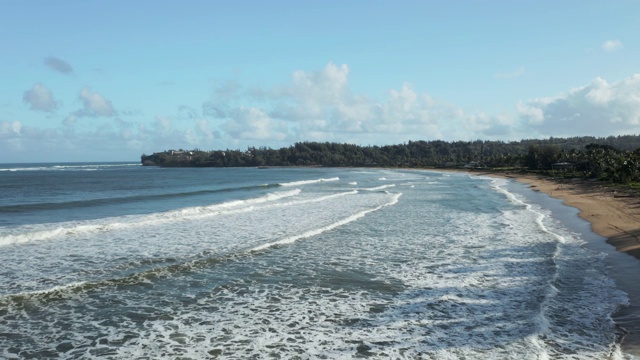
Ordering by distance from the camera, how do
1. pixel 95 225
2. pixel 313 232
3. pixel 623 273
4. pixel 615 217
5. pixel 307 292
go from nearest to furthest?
pixel 307 292 → pixel 623 273 → pixel 313 232 → pixel 95 225 → pixel 615 217

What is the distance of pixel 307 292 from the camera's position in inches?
431

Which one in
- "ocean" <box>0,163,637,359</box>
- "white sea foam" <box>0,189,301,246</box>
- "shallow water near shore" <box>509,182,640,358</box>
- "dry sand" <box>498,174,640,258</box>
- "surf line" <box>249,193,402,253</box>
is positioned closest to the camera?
"ocean" <box>0,163,637,359</box>

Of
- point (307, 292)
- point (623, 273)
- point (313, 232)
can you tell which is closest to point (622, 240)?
point (623, 273)

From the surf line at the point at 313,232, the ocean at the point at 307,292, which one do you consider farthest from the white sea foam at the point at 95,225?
the surf line at the point at 313,232

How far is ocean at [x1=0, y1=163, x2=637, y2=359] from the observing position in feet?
25.5

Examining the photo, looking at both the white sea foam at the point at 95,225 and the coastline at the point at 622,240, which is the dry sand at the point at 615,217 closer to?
the coastline at the point at 622,240

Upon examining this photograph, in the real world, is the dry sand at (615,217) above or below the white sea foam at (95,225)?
above

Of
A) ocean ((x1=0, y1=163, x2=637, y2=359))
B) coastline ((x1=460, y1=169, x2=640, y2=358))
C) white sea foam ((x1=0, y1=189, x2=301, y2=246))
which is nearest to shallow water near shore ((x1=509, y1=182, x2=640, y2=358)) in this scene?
coastline ((x1=460, y1=169, x2=640, y2=358))

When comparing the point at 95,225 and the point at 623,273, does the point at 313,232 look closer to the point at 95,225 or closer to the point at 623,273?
the point at 95,225

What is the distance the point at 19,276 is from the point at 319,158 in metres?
174

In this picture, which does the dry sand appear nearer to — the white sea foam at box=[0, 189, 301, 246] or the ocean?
the ocean

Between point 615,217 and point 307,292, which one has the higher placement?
point 615,217

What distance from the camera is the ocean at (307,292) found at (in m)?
7.77

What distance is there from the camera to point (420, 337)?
26.5 ft
